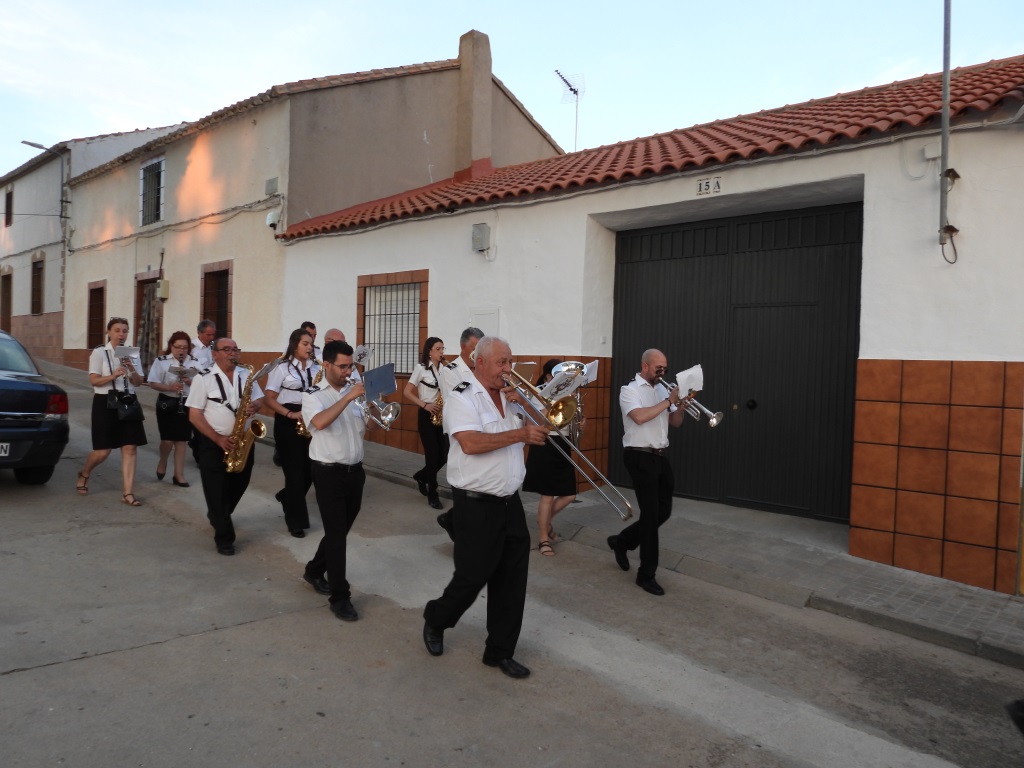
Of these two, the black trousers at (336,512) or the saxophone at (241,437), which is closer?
the black trousers at (336,512)

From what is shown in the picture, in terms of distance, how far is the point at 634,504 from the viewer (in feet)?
24.7

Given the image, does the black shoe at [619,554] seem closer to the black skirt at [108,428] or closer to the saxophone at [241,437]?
the saxophone at [241,437]

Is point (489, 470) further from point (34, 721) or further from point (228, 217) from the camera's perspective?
point (228, 217)

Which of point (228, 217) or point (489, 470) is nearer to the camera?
point (489, 470)

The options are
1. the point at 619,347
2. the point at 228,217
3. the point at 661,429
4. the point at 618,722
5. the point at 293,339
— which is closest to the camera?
the point at 618,722

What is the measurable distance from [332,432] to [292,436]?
1.68 metres

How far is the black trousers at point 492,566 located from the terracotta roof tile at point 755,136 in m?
4.40

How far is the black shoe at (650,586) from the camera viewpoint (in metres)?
5.29

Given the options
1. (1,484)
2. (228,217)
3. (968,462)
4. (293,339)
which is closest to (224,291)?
(228,217)

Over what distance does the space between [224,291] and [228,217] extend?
1380 millimetres

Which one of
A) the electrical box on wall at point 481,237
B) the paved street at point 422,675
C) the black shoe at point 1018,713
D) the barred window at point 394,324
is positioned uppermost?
the electrical box on wall at point 481,237

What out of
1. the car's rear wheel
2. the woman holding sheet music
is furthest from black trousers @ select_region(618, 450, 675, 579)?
the car's rear wheel

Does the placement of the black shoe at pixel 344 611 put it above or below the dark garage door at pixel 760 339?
below

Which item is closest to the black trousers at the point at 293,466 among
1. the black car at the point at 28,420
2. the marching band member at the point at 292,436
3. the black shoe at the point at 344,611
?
the marching band member at the point at 292,436
